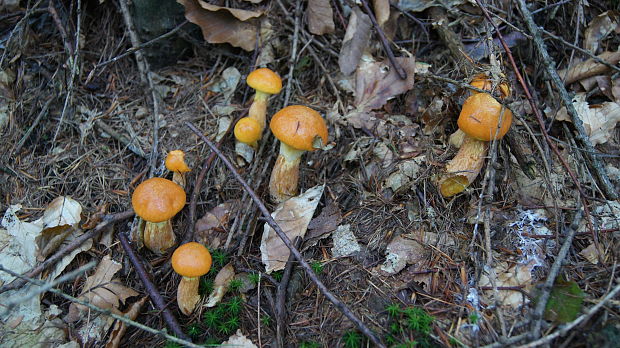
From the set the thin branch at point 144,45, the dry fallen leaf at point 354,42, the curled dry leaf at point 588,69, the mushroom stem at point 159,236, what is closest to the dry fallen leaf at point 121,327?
the mushroom stem at point 159,236

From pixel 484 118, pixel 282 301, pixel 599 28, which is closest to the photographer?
pixel 484 118

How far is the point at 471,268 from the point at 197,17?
3.45 m

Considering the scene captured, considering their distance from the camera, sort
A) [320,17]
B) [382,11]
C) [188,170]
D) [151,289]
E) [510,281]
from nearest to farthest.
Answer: [510,281] → [151,289] → [188,170] → [382,11] → [320,17]

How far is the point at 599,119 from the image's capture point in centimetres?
344

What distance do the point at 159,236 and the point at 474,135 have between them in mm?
2741

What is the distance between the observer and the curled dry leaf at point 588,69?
141 inches

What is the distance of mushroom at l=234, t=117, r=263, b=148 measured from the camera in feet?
11.6

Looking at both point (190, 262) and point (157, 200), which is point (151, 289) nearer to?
point (190, 262)

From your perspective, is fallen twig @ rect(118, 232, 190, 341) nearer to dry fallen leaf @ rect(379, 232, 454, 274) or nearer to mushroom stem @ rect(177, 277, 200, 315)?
mushroom stem @ rect(177, 277, 200, 315)

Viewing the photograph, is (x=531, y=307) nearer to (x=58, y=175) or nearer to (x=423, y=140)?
(x=423, y=140)

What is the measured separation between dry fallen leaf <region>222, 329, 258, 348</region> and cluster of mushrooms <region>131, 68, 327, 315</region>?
0.48 m

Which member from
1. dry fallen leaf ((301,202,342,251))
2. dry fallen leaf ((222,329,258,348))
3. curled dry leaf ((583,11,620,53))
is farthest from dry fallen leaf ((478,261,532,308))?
curled dry leaf ((583,11,620,53))

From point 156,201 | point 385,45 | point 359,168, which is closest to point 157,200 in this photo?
point 156,201

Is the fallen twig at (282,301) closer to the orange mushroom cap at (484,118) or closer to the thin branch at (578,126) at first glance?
the orange mushroom cap at (484,118)
